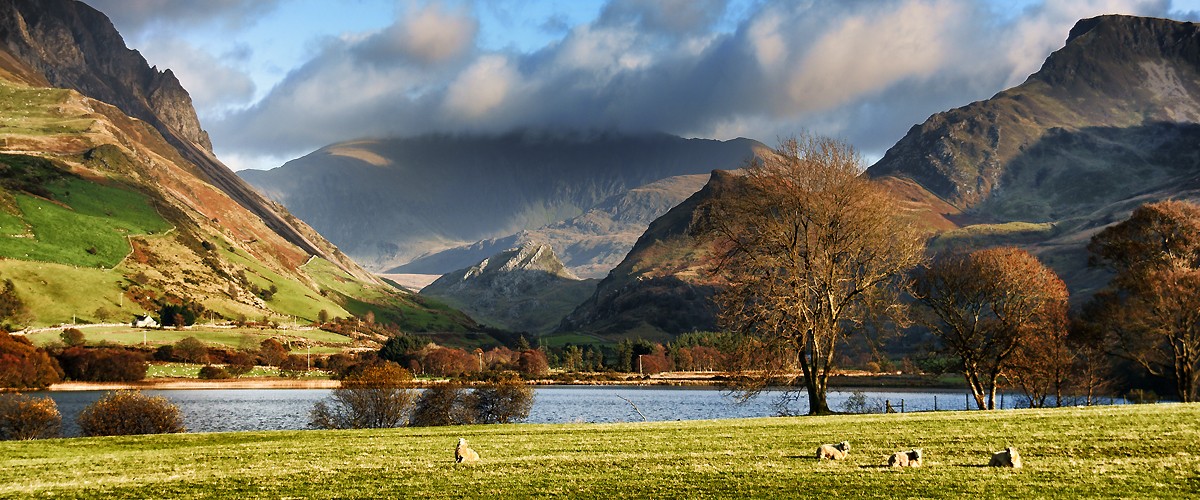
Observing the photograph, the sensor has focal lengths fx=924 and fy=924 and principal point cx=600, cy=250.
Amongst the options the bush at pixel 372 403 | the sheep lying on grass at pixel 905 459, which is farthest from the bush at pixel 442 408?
the sheep lying on grass at pixel 905 459

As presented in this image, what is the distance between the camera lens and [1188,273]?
6462 centimetres

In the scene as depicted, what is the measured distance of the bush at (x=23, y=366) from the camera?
6329 inches

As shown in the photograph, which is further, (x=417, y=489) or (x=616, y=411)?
(x=616, y=411)

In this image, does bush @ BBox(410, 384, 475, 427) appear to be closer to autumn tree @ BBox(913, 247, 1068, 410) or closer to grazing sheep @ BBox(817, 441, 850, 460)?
autumn tree @ BBox(913, 247, 1068, 410)

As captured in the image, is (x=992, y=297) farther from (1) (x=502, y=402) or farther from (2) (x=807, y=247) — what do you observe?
(1) (x=502, y=402)

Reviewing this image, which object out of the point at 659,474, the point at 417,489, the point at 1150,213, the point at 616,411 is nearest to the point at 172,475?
the point at 417,489

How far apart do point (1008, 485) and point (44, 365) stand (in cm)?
19427

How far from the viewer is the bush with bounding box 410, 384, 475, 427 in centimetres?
8044

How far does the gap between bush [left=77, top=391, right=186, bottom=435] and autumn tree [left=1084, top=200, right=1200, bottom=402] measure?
72235 millimetres

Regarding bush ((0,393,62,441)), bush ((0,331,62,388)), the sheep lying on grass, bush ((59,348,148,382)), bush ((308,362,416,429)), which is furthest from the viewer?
bush ((59,348,148,382))

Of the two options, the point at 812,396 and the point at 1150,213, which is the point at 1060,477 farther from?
the point at 1150,213

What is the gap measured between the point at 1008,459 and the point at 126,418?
63.2 metres

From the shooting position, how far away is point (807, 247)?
55.5 m

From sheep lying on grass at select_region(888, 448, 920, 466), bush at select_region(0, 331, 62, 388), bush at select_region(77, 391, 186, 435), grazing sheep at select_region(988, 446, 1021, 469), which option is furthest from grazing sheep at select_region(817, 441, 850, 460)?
bush at select_region(0, 331, 62, 388)
